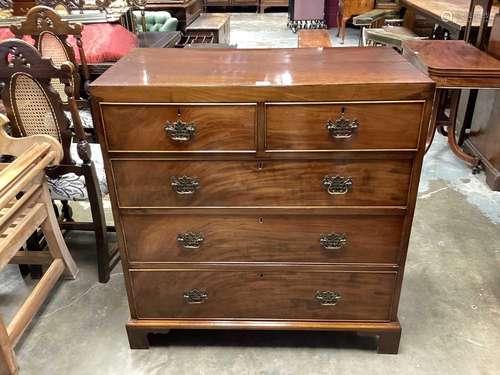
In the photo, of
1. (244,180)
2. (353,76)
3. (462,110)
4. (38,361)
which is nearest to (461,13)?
(462,110)

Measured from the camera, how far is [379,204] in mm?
1383

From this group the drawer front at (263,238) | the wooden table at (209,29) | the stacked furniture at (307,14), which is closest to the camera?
the drawer front at (263,238)

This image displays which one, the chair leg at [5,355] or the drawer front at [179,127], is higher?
the drawer front at [179,127]

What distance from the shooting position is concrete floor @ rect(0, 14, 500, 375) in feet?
5.35

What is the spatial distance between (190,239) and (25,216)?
2.48 feet

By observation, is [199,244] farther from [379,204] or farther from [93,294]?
[93,294]

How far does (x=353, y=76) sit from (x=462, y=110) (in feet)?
8.27

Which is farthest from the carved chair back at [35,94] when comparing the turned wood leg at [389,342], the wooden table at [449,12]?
the wooden table at [449,12]

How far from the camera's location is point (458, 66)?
2.25m

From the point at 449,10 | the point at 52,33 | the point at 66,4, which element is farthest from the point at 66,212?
the point at 449,10

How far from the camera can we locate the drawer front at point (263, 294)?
1.54 metres

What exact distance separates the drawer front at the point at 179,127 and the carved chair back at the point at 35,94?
1.85 ft

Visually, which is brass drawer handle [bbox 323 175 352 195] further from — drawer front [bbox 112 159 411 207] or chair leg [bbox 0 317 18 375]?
chair leg [bbox 0 317 18 375]

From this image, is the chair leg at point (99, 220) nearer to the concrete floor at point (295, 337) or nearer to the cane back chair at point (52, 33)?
the concrete floor at point (295, 337)
